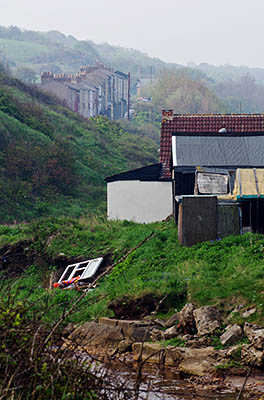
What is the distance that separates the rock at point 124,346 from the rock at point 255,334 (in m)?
2.49

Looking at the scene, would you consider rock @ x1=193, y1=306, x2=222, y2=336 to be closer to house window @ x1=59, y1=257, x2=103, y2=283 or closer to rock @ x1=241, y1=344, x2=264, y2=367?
rock @ x1=241, y1=344, x2=264, y2=367

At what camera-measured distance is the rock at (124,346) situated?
14.3 metres

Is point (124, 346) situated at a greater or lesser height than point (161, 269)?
lesser

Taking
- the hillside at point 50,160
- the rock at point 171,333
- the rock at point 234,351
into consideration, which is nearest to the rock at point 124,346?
→ the rock at point 171,333

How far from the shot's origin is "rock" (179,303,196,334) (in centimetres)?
1451

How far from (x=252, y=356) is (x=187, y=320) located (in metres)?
2.34

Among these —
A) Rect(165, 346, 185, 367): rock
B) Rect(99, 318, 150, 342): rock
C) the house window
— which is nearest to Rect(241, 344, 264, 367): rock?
Rect(165, 346, 185, 367): rock

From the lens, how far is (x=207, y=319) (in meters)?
14.2

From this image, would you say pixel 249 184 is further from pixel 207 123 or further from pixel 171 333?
pixel 207 123

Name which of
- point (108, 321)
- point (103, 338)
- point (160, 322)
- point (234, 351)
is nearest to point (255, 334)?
point (234, 351)

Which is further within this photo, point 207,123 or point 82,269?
point 207,123

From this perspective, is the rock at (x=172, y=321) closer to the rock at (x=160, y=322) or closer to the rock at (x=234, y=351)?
the rock at (x=160, y=322)

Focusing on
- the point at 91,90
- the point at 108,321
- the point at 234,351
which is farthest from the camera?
the point at 91,90

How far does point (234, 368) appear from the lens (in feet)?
40.7
